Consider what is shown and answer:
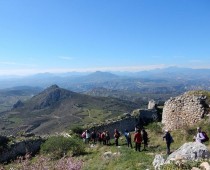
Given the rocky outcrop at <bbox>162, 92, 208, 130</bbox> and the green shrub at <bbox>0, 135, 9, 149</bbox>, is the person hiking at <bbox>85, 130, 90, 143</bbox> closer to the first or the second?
the green shrub at <bbox>0, 135, 9, 149</bbox>

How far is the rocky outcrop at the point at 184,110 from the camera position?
83.1 ft

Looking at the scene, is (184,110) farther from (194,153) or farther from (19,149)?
(194,153)

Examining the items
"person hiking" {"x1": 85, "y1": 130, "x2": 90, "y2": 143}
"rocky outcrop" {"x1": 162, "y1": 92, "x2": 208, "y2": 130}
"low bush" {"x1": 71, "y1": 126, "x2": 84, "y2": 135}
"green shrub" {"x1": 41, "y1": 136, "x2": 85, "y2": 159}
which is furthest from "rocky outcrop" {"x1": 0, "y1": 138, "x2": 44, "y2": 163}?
"rocky outcrop" {"x1": 162, "y1": 92, "x2": 208, "y2": 130}

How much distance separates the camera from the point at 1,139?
1022 inches

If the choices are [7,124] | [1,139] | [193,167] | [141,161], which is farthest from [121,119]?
[7,124]

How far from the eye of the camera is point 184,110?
26.5 meters

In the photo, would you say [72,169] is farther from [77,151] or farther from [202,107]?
[202,107]

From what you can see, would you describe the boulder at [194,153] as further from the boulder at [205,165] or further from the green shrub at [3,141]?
the green shrub at [3,141]

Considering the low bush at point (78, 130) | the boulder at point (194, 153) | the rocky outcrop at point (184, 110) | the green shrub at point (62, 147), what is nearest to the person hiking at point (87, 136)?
the low bush at point (78, 130)

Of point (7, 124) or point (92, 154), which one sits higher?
point (92, 154)

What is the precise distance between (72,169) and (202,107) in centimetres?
1763

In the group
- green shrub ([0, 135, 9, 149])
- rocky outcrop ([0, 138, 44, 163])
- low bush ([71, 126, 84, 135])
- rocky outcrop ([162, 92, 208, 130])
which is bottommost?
rocky outcrop ([0, 138, 44, 163])

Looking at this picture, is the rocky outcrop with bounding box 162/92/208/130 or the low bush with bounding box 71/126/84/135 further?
the low bush with bounding box 71/126/84/135

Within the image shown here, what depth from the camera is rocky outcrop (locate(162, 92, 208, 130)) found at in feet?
83.1
